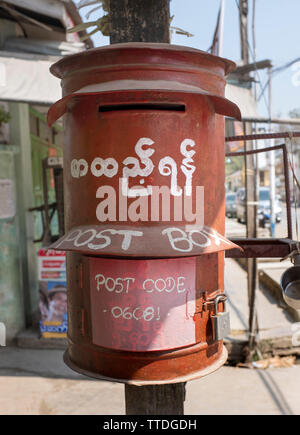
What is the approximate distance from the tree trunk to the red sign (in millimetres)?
984

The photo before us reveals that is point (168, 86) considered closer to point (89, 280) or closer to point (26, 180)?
point (89, 280)

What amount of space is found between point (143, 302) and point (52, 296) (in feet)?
14.0

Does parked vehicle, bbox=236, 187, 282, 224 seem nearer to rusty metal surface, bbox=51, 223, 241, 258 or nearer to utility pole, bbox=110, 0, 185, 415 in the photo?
utility pole, bbox=110, 0, 185, 415

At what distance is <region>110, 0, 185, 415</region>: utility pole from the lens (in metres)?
1.71

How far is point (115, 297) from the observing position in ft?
4.50

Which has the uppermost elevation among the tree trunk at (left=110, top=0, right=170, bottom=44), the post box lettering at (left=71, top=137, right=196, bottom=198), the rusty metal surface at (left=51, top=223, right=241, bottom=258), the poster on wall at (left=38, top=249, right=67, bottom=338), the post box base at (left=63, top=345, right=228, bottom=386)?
the tree trunk at (left=110, top=0, right=170, bottom=44)

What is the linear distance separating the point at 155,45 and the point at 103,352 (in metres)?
1.09

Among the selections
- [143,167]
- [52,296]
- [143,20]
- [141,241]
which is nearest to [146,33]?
[143,20]

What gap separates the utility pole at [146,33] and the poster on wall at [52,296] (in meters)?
3.77

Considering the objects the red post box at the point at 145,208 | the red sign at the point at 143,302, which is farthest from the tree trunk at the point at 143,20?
the red sign at the point at 143,302

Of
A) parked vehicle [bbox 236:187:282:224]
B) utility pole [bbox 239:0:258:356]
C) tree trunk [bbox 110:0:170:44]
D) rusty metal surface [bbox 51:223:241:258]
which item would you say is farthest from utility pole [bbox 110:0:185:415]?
parked vehicle [bbox 236:187:282:224]

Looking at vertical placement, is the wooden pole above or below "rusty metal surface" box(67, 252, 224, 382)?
below

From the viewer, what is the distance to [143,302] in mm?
1354
